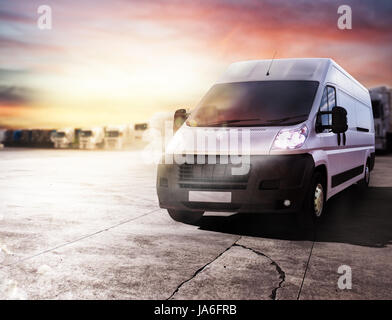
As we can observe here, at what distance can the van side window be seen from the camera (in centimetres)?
643

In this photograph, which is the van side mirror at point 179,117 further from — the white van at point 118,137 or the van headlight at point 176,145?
the white van at point 118,137

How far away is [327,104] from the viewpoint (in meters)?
6.77

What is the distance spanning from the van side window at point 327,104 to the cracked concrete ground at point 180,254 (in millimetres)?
1440

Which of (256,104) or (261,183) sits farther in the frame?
(256,104)

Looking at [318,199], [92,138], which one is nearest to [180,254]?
[318,199]

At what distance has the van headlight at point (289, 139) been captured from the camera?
5.65m

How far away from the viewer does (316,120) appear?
6.19 meters

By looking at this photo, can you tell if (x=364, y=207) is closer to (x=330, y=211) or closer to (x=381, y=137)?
(x=330, y=211)

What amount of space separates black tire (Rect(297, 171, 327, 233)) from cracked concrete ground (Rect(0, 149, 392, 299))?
17 cm

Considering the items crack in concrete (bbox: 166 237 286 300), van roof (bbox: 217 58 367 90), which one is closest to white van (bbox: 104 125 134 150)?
van roof (bbox: 217 58 367 90)

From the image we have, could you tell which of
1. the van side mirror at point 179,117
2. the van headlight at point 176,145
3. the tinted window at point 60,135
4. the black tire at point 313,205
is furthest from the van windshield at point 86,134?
the black tire at point 313,205

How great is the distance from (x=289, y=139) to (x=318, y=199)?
1.11 m

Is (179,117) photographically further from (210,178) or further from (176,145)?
(210,178)
